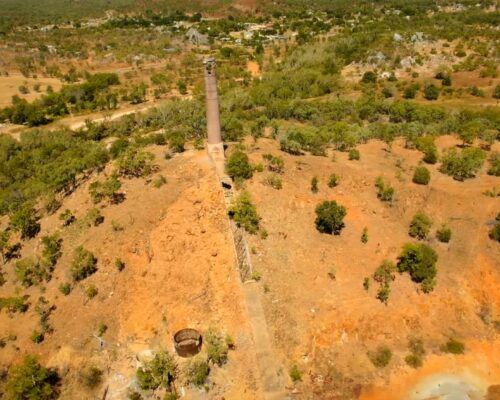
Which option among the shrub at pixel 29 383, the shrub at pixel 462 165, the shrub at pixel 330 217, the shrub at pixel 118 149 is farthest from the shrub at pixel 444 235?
the shrub at pixel 118 149

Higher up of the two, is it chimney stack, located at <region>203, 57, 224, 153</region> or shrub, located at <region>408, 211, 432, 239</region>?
chimney stack, located at <region>203, 57, 224, 153</region>

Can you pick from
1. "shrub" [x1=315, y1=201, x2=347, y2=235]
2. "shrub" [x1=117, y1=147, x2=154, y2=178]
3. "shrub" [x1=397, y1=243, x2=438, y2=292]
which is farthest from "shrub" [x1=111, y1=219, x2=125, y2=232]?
"shrub" [x1=397, y1=243, x2=438, y2=292]

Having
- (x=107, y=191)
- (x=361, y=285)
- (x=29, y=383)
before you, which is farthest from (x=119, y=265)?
(x=361, y=285)

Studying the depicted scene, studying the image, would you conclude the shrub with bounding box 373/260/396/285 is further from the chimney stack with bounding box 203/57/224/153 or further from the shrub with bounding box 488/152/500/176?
the shrub with bounding box 488/152/500/176

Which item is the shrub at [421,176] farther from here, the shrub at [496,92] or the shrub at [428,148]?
the shrub at [496,92]

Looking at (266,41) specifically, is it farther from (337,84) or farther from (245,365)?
(245,365)

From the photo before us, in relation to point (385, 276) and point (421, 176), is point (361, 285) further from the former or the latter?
point (421, 176)
